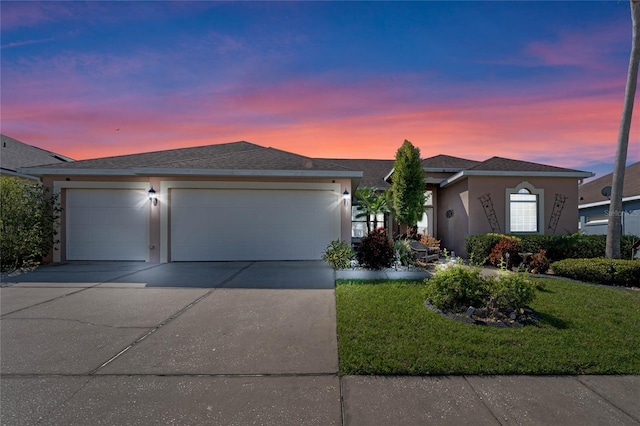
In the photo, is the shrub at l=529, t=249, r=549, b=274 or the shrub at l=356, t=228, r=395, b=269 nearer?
the shrub at l=529, t=249, r=549, b=274

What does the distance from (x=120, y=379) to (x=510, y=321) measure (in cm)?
517

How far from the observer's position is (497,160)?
13.0m

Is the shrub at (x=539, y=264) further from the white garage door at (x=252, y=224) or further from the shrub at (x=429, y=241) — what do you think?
the white garage door at (x=252, y=224)

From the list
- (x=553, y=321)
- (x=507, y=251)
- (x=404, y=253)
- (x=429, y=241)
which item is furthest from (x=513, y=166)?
(x=553, y=321)

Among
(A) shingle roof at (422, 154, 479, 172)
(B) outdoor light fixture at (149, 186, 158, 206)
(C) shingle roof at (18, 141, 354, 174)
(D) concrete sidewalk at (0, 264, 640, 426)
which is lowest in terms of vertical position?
(D) concrete sidewalk at (0, 264, 640, 426)

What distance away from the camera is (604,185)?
18.3 m

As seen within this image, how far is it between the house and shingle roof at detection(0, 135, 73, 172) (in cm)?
381

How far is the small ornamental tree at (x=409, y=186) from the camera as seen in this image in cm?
1279

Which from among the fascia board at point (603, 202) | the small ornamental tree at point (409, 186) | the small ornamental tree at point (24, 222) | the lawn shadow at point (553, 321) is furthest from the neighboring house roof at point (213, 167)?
the fascia board at point (603, 202)

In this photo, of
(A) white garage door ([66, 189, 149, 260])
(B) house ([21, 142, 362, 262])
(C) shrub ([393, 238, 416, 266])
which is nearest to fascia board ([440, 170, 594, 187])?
(C) shrub ([393, 238, 416, 266])

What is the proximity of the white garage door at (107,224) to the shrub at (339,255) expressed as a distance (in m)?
6.67

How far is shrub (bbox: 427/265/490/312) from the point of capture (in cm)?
506

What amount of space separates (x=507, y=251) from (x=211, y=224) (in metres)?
9.80

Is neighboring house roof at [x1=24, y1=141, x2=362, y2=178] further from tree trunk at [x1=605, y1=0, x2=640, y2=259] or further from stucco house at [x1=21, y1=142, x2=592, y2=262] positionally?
tree trunk at [x1=605, y1=0, x2=640, y2=259]
